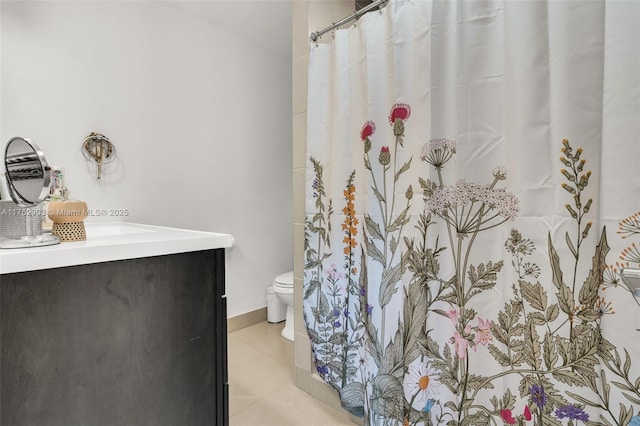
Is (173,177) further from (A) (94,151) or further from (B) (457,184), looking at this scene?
(B) (457,184)

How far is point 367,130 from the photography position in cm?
129

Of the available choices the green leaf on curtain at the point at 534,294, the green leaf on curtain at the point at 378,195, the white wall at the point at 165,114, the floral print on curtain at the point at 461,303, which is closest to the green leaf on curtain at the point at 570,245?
the floral print on curtain at the point at 461,303

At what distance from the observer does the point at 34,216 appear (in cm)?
76

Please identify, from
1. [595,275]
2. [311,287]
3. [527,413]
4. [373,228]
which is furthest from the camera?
[311,287]

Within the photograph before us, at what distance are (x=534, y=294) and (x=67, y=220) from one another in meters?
1.35

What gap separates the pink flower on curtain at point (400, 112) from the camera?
3.74 feet

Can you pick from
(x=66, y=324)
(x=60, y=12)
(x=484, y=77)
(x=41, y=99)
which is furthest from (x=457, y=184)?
(x=60, y=12)

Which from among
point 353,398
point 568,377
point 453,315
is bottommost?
point 353,398

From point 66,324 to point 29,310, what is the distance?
74 millimetres

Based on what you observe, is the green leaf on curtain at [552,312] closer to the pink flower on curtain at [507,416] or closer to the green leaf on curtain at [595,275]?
the green leaf on curtain at [595,275]

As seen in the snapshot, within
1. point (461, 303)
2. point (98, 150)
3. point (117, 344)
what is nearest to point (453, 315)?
point (461, 303)

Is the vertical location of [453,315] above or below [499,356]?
above

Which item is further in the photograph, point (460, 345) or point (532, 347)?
point (460, 345)

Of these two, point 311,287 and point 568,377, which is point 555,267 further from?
point 311,287
